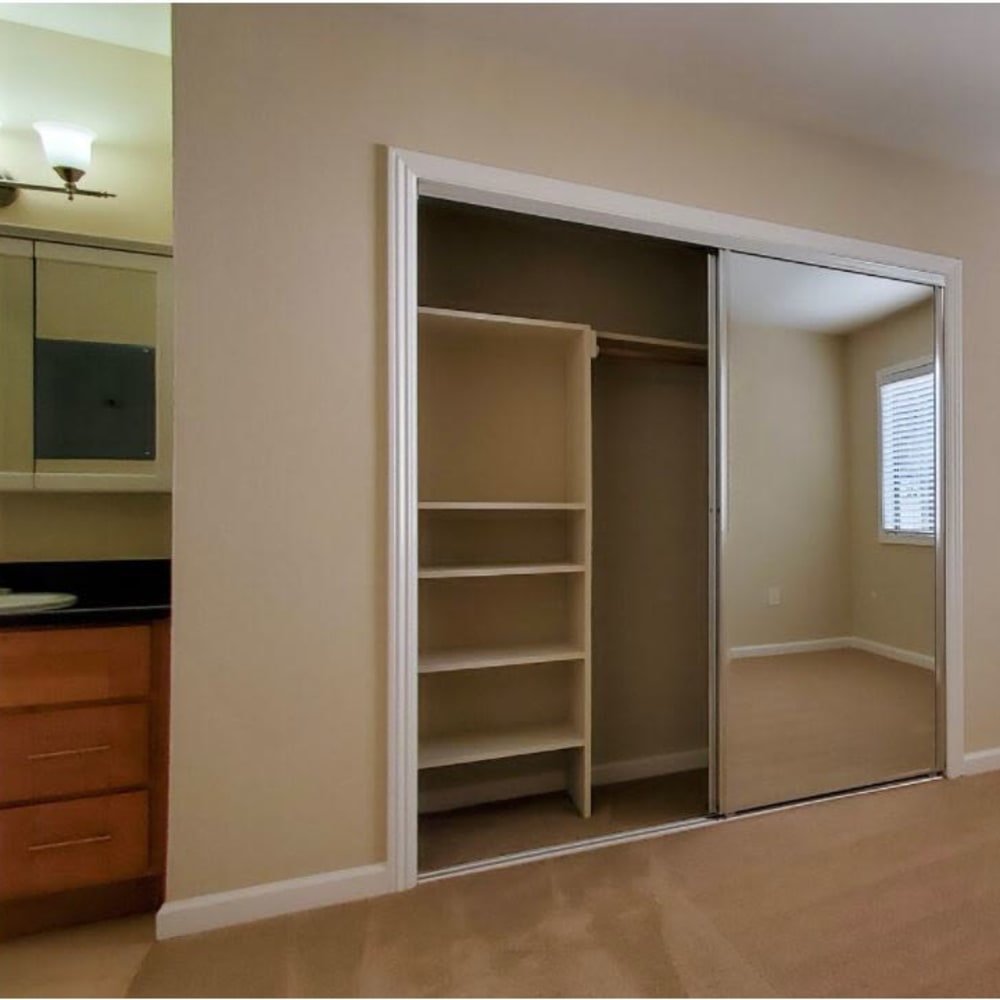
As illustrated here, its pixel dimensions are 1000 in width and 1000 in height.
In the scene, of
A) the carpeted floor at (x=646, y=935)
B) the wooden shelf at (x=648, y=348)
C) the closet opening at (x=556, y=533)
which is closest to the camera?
the carpeted floor at (x=646, y=935)

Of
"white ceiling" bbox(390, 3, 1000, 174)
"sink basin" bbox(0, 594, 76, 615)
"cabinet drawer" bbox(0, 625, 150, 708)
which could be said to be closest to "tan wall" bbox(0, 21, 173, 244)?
"white ceiling" bbox(390, 3, 1000, 174)

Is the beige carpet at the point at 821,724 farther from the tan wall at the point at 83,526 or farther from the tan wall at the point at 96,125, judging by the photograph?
the tan wall at the point at 96,125

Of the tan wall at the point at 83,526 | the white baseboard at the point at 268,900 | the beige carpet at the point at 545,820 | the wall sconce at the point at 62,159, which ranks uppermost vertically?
the wall sconce at the point at 62,159

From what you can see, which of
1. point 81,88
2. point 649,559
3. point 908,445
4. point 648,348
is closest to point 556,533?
point 649,559

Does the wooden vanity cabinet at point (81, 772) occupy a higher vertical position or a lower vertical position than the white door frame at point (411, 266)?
lower

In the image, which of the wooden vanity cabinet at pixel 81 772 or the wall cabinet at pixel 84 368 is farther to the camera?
the wall cabinet at pixel 84 368

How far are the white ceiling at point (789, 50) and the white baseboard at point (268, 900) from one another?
8.13ft

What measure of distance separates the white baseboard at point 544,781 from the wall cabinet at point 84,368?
157 centimetres

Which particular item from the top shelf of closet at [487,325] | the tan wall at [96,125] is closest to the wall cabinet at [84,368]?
the tan wall at [96,125]

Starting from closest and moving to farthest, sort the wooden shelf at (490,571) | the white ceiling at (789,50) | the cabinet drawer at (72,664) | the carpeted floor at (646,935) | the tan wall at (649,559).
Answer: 1. the carpeted floor at (646,935)
2. the cabinet drawer at (72,664)
3. the white ceiling at (789,50)
4. the wooden shelf at (490,571)
5. the tan wall at (649,559)

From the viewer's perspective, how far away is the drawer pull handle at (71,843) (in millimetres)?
1564

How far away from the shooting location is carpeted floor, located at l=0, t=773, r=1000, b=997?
140cm

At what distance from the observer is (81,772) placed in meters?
1.60

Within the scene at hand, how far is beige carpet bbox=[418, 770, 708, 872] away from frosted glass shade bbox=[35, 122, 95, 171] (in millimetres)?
2629
